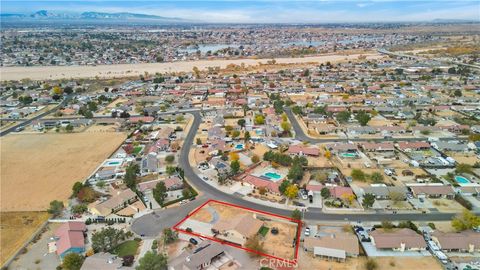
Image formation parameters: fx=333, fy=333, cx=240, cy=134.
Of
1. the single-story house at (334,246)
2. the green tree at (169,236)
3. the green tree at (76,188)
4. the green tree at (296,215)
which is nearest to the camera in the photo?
the single-story house at (334,246)

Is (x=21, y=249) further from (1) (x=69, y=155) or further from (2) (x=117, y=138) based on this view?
(2) (x=117, y=138)

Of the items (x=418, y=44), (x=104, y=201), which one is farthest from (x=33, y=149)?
(x=418, y=44)

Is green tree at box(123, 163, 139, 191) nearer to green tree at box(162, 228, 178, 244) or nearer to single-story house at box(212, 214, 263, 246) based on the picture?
green tree at box(162, 228, 178, 244)

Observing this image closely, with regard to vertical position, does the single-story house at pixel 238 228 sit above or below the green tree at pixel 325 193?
below

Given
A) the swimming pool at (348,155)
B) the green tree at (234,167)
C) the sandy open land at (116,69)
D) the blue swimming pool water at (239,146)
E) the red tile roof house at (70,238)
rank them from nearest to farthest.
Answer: the red tile roof house at (70,238) → the green tree at (234,167) → the swimming pool at (348,155) → the blue swimming pool water at (239,146) → the sandy open land at (116,69)

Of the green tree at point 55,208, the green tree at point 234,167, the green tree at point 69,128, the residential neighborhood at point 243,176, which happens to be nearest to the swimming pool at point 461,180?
the residential neighborhood at point 243,176

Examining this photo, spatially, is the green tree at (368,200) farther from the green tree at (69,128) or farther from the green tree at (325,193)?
the green tree at (69,128)

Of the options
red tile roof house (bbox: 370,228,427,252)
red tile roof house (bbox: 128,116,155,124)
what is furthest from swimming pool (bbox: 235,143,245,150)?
red tile roof house (bbox: 370,228,427,252)
